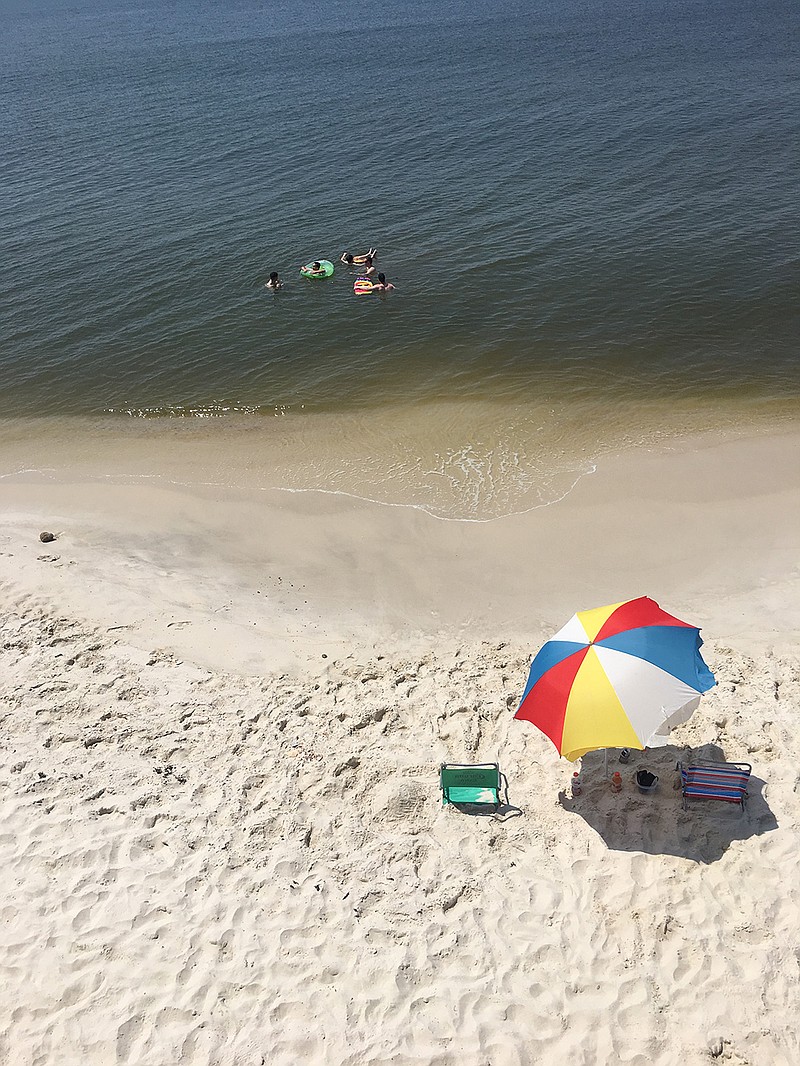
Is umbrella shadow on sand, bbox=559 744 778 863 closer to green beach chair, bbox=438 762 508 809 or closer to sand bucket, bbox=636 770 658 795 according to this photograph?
sand bucket, bbox=636 770 658 795

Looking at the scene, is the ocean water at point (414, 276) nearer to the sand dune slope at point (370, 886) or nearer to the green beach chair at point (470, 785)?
the sand dune slope at point (370, 886)

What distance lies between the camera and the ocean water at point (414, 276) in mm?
23922

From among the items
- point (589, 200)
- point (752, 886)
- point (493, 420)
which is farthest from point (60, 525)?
point (589, 200)

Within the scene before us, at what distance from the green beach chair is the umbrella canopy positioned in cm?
121

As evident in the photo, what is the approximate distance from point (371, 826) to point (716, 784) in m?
5.28

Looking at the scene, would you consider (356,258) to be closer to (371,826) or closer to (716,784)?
(371,826)

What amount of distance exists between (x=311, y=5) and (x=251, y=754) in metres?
151

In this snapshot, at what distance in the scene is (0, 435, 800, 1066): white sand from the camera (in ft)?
29.9

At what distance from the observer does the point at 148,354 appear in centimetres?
2927

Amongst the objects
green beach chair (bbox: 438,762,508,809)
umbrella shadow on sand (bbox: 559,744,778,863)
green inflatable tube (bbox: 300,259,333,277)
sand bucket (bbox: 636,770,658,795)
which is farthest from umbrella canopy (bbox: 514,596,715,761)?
green inflatable tube (bbox: 300,259,333,277)

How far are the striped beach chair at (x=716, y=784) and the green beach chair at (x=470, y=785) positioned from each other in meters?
2.88

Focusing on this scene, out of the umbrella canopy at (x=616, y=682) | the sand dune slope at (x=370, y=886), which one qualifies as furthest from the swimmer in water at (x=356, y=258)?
the umbrella canopy at (x=616, y=682)

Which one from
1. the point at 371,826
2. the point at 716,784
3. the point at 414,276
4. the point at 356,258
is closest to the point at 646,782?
the point at 716,784

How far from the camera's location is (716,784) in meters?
11.2
